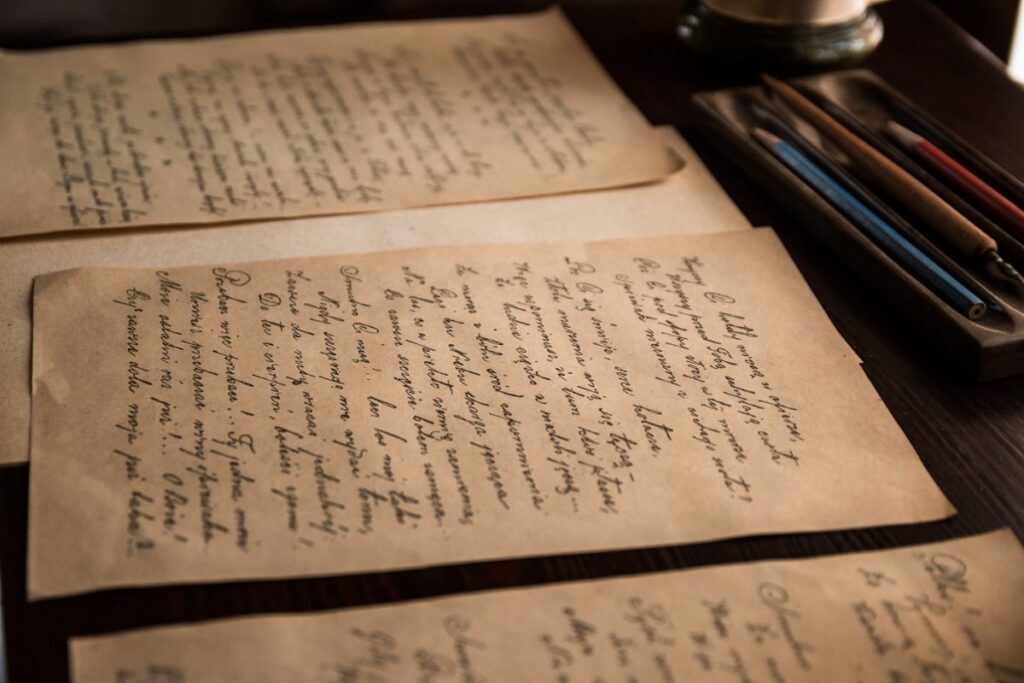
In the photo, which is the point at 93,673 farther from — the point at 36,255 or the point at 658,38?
the point at 658,38

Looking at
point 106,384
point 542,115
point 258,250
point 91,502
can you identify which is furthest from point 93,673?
point 542,115

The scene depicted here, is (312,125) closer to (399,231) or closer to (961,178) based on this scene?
(399,231)

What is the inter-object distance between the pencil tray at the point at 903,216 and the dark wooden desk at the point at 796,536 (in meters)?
0.01

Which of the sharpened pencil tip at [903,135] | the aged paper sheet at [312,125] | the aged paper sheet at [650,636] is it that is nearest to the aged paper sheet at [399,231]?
the aged paper sheet at [312,125]

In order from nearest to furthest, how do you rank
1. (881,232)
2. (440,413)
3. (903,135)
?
(440,413) < (881,232) < (903,135)

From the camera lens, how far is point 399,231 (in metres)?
0.85

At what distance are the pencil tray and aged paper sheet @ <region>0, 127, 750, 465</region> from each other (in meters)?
0.04

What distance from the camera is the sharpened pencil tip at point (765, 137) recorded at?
2.97 feet

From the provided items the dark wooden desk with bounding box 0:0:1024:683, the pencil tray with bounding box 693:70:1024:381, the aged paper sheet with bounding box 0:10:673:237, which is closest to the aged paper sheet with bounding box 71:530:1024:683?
the dark wooden desk with bounding box 0:0:1024:683

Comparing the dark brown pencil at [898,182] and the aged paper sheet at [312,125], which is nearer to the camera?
the dark brown pencil at [898,182]

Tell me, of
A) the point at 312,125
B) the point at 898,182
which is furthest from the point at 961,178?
the point at 312,125

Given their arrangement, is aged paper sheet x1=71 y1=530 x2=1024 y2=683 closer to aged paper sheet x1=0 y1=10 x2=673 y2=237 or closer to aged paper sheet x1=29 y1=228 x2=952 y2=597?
aged paper sheet x1=29 y1=228 x2=952 y2=597

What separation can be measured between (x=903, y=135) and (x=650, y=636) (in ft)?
1.63

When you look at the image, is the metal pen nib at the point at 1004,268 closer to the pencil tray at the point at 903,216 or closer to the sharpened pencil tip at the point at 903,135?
the pencil tray at the point at 903,216
